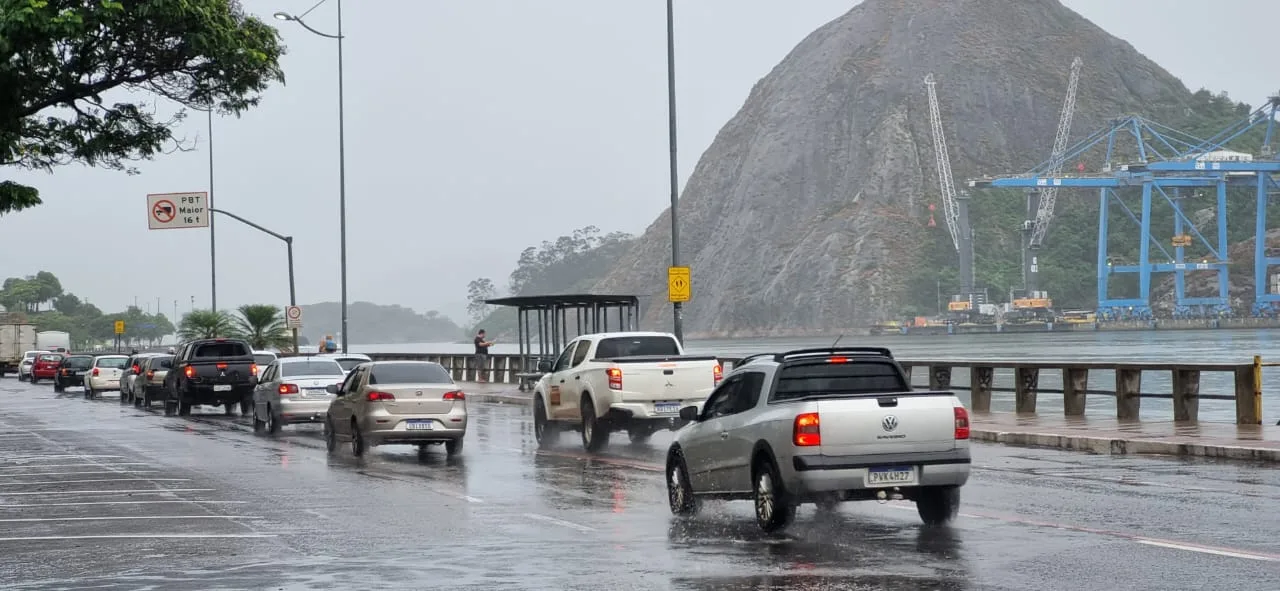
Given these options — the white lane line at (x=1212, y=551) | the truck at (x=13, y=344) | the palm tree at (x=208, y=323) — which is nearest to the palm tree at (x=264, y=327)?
the palm tree at (x=208, y=323)

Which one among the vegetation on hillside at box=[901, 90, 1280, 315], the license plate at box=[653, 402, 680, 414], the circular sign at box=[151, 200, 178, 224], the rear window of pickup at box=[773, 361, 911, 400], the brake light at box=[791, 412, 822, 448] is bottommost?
the license plate at box=[653, 402, 680, 414]

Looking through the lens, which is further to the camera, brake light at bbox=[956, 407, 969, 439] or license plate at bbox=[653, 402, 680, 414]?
license plate at bbox=[653, 402, 680, 414]

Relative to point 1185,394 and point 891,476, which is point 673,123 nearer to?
point 1185,394

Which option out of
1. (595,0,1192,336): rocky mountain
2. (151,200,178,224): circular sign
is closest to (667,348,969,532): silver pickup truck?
(151,200,178,224): circular sign

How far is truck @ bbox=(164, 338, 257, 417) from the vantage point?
39688 mm

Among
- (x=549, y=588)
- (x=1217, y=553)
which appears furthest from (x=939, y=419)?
(x=549, y=588)

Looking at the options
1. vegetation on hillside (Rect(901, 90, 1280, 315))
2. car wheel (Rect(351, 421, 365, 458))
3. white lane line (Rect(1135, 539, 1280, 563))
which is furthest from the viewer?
vegetation on hillside (Rect(901, 90, 1280, 315))

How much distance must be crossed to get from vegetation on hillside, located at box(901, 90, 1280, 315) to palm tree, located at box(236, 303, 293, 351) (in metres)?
113

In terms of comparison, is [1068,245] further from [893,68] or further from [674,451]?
[674,451]

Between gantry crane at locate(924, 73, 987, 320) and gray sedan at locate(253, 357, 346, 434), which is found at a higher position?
gantry crane at locate(924, 73, 987, 320)

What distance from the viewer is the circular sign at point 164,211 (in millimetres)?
63031

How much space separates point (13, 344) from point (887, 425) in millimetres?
98980

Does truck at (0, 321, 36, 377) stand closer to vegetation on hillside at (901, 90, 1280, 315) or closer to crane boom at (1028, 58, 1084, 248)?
vegetation on hillside at (901, 90, 1280, 315)

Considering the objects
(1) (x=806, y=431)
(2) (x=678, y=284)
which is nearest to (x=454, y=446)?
(2) (x=678, y=284)
